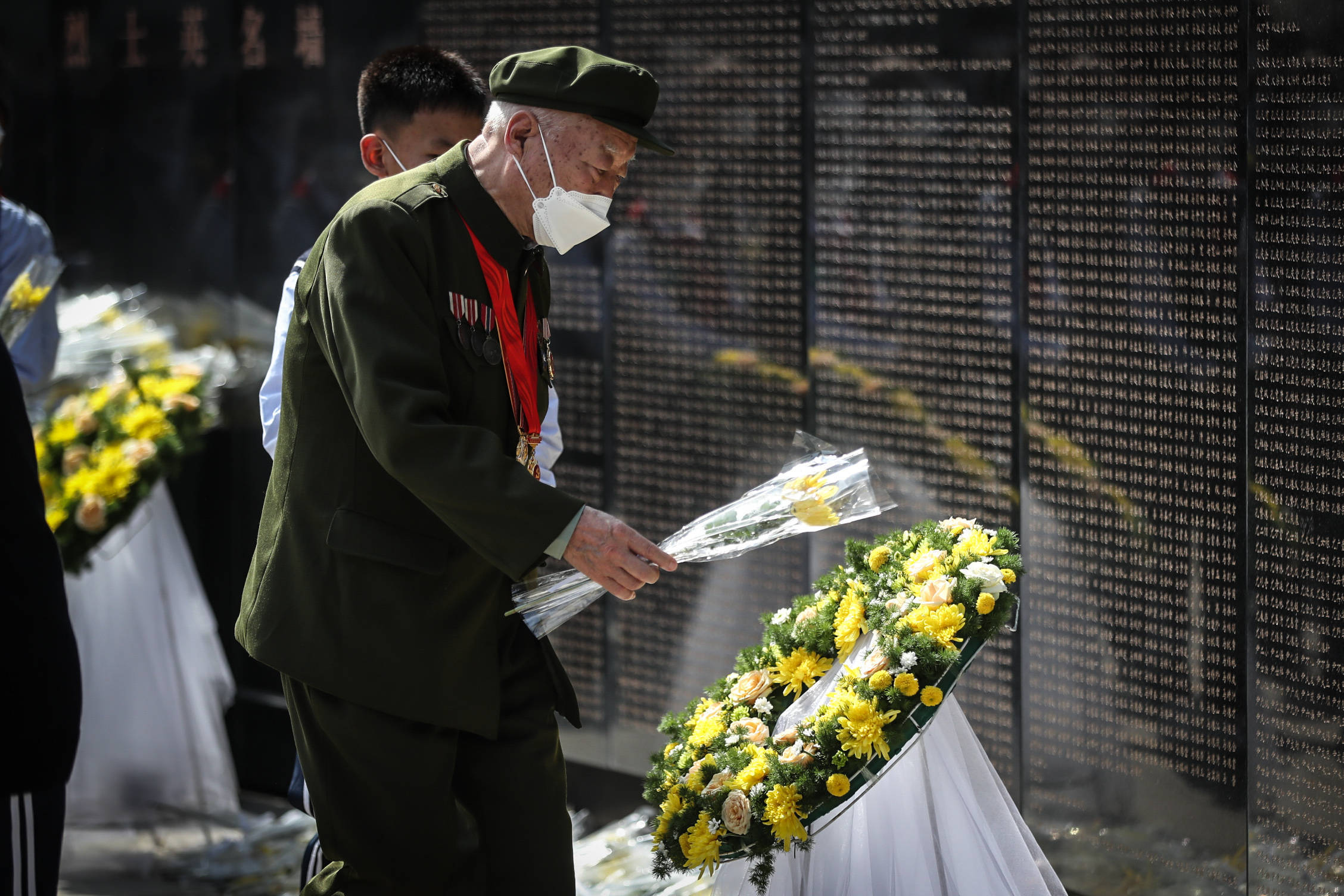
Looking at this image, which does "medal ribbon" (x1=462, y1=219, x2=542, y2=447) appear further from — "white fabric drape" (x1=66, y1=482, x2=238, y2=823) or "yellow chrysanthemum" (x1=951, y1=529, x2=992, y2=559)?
"white fabric drape" (x1=66, y1=482, x2=238, y2=823)

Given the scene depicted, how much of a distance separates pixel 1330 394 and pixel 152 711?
363 cm

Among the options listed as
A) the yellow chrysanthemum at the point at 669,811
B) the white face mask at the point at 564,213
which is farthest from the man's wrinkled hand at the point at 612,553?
the yellow chrysanthemum at the point at 669,811

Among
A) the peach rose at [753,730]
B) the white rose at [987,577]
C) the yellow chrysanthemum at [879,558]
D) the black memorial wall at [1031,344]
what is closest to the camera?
the white rose at [987,577]

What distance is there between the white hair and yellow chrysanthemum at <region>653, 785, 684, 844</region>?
123 centimetres

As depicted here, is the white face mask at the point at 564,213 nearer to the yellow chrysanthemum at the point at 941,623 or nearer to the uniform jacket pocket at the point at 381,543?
the uniform jacket pocket at the point at 381,543

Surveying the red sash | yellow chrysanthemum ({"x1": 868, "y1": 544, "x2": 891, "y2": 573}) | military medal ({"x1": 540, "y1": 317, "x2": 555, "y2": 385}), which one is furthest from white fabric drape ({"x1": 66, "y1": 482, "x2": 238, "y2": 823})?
yellow chrysanthemum ({"x1": 868, "y1": 544, "x2": 891, "y2": 573})

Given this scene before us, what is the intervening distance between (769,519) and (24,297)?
8.94 feet

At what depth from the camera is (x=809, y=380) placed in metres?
4.11

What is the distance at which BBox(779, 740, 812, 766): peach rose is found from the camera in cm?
262

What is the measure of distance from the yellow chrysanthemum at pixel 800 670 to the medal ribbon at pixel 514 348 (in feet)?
2.33

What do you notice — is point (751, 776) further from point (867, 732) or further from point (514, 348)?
point (514, 348)

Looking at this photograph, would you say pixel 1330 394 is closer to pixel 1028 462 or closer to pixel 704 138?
pixel 1028 462

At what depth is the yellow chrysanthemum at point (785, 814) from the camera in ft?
8.37

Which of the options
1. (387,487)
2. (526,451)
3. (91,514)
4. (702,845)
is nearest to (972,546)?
(702,845)
